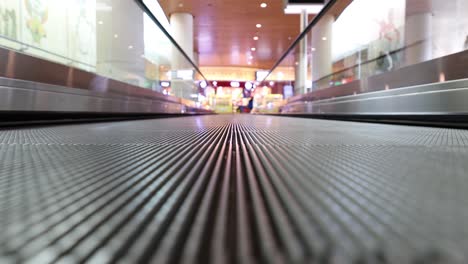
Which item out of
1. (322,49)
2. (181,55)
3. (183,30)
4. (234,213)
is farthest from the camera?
(183,30)

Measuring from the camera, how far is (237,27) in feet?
53.6

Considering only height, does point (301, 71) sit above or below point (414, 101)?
above

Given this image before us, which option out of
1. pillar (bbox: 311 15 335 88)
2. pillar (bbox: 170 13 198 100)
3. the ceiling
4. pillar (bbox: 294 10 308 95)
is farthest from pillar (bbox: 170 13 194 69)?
pillar (bbox: 294 10 308 95)

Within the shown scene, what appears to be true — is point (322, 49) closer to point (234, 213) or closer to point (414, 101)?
point (414, 101)

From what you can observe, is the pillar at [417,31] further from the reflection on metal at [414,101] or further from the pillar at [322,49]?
the pillar at [322,49]

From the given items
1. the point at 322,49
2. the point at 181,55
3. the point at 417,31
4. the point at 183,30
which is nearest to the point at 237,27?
the point at 183,30

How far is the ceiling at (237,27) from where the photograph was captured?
13078 millimetres

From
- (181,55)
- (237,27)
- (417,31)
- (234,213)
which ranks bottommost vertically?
(234,213)

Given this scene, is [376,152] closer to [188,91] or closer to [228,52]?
[188,91]

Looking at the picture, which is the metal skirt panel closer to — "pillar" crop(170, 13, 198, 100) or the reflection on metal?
the reflection on metal

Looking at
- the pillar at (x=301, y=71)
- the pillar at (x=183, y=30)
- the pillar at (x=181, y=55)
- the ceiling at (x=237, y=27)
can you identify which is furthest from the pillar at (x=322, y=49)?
the pillar at (x=183, y=30)

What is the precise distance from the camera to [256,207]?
0.43 m

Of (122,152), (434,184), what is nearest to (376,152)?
(434,184)

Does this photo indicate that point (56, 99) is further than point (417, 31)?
No
